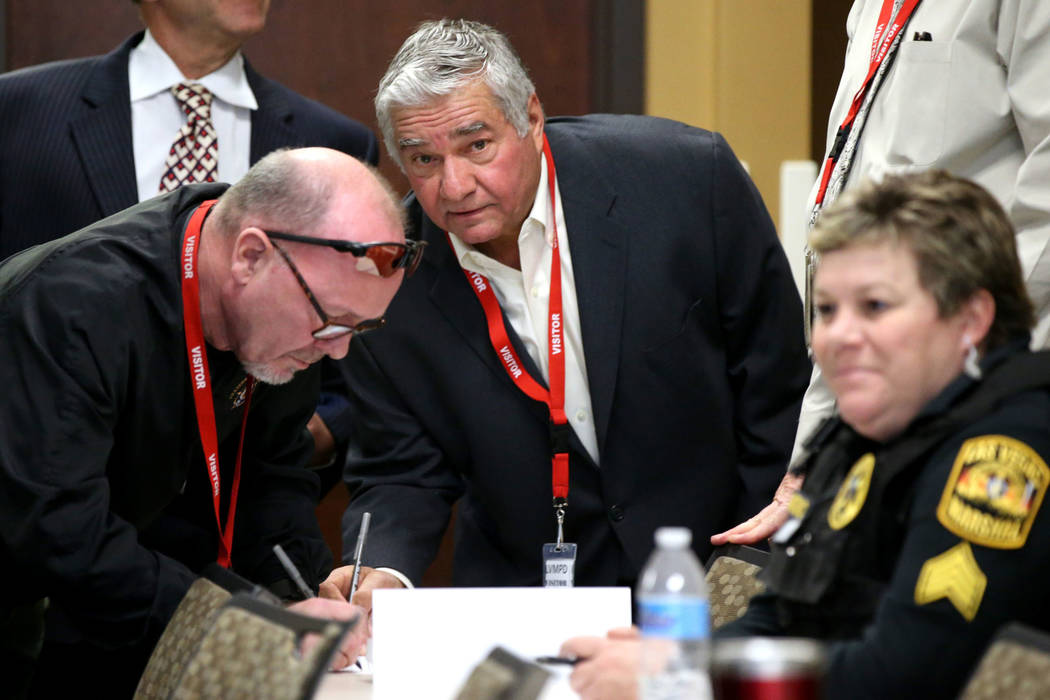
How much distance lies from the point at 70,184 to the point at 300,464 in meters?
1.05

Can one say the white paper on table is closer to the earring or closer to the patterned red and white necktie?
the earring

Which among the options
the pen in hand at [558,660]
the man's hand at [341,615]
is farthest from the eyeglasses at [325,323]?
the pen in hand at [558,660]

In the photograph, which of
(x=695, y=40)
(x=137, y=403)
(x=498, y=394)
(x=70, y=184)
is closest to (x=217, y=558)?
(x=137, y=403)

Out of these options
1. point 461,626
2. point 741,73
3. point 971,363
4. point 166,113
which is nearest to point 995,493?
point 971,363

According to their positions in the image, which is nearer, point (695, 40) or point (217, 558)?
point (217, 558)

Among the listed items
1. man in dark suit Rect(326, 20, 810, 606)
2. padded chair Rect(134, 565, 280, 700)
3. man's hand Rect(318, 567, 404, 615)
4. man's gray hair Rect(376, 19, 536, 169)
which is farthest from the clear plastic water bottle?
man's gray hair Rect(376, 19, 536, 169)

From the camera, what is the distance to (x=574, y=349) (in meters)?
3.09

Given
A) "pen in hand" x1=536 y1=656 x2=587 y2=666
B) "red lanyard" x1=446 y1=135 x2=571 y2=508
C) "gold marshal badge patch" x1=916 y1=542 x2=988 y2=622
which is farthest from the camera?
"red lanyard" x1=446 y1=135 x2=571 y2=508

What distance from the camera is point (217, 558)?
2.93 metres

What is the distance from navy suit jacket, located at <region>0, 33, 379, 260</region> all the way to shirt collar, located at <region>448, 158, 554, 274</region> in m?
0.95

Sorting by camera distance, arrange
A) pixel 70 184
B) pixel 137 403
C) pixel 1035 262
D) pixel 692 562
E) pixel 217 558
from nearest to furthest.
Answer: pixel 692 562
pixel 1035 262
pixel 137 403
pixel 217 558
pixel 70 184

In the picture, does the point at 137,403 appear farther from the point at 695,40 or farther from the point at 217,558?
the point at 695,40

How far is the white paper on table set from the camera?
6.62 ft

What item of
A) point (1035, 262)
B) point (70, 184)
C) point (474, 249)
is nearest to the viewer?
point (1035, 262)
